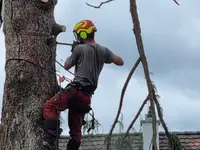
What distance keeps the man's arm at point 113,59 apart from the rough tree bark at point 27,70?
0.54 meters

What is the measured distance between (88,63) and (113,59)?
0.29m

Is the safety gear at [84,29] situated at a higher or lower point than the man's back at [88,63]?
higher

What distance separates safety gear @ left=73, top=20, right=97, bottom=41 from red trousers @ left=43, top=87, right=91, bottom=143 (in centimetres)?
41

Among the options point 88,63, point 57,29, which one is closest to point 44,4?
point 57,29

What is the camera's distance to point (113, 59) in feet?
13.5

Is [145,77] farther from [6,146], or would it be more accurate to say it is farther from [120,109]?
[6,146]

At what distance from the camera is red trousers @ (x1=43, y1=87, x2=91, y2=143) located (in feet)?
11.4

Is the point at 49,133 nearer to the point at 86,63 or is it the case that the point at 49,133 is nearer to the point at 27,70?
the point at 27,70

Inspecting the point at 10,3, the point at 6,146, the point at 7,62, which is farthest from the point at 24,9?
the point at 6,146

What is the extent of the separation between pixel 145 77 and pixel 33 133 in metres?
0.72

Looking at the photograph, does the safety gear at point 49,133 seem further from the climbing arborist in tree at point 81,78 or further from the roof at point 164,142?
the roof at point 164,142

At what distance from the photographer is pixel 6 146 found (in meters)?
3.36

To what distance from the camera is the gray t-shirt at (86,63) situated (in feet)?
12.6

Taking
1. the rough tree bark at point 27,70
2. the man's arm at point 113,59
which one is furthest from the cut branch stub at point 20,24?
the man's arm at point 113,59
